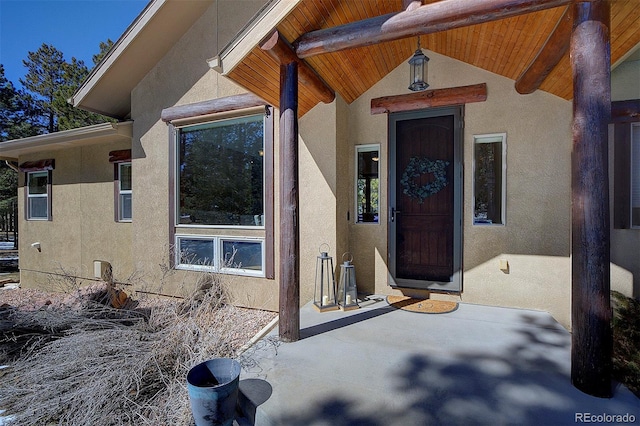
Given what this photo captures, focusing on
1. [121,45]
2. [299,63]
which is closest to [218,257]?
[299,63]

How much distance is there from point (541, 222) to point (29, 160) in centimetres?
1170

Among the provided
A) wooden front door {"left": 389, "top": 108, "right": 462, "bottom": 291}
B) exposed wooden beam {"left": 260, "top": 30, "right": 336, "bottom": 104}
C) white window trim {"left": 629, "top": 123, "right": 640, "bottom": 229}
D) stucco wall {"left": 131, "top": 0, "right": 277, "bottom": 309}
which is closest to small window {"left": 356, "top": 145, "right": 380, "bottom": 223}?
wooden front door {"left": 389, "top": 108, "right": 462, "bottom": 291}

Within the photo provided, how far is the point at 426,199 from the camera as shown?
14.5 feet

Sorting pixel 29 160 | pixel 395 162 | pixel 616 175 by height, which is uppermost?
pixel 29 160

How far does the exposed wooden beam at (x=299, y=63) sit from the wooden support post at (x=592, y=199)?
240 centimetres

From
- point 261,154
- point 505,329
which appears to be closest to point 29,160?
point 261,154

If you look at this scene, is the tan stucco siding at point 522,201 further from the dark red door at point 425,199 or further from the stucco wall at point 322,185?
the stucco wall at point 322,185

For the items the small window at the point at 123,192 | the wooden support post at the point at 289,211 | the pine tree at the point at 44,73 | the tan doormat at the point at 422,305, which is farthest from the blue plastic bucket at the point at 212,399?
the pine tree at the point at 44,73

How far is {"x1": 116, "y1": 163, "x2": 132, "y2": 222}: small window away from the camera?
6.70 metres

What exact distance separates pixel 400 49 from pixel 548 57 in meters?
1.77

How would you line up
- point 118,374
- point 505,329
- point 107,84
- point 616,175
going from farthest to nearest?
point 107,84
point 616,175
point 505,329
point 118,374

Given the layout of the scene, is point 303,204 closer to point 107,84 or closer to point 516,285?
point 516,285

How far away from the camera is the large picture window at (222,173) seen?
4891 mm

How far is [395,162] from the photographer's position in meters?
4.54
